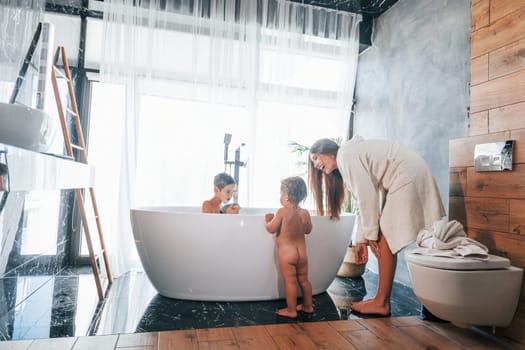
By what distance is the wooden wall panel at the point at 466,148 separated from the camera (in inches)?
78.1

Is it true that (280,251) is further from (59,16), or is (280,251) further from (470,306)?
(59,16)

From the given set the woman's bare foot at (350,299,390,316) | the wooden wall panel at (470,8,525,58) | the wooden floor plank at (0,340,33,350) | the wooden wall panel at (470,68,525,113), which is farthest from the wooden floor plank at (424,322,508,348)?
the wooden floor plank at (0,340,33,350)

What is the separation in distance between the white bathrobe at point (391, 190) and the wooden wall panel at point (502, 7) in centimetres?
84

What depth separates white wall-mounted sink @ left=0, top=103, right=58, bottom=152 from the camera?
4.58 feet

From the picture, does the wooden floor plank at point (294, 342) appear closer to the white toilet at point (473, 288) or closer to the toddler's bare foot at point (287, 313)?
the toddler's bare foot at point (287, 313)

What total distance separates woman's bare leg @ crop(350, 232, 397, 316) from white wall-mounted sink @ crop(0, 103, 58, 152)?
73.4 inches

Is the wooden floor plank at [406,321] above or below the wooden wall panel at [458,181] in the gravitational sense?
below

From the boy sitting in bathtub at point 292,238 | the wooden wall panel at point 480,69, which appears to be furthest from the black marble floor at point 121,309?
the wooden wall panel at point 480,69

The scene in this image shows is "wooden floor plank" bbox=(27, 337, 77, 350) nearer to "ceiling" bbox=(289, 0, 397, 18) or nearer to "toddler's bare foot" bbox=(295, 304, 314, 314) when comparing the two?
"toddler's bare foot" bbox=(295, 304, 314, 314)

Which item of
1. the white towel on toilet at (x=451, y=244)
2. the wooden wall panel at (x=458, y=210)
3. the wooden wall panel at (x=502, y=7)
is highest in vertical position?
the wooden wall panel at (x=502, y=7)

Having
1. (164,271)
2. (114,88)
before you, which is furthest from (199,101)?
(164,271)

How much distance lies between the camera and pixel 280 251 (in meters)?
2.22

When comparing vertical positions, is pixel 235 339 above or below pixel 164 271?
below

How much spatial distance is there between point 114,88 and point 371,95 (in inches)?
92.9
